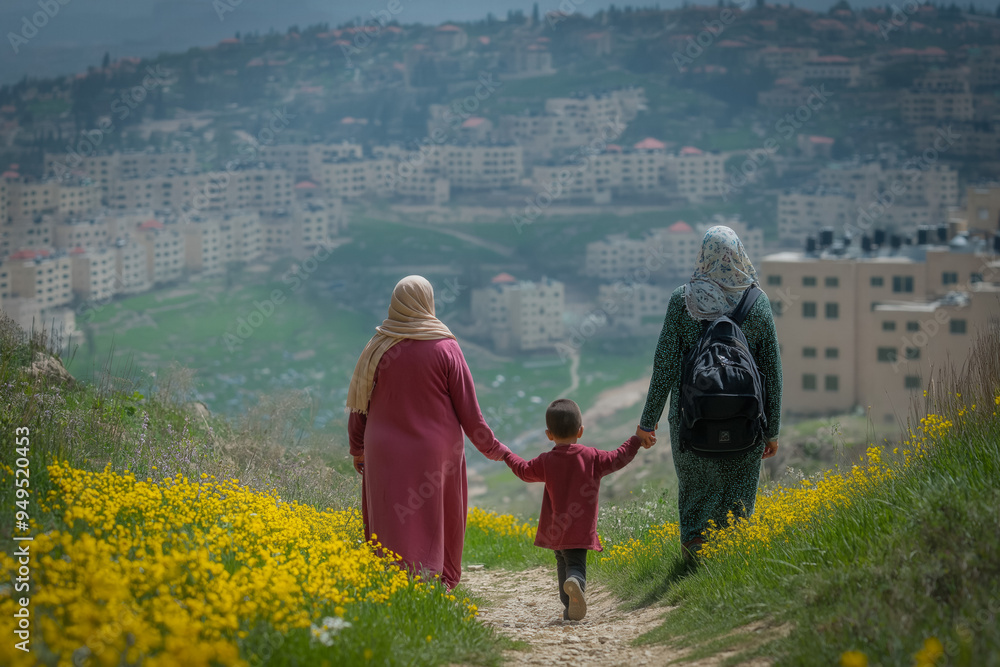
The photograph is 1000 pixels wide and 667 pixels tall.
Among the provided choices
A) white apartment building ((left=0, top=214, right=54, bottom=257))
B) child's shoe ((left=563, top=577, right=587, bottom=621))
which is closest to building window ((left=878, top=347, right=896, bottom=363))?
child's shoe ((left=563, top=577, right=587, bottom=621))

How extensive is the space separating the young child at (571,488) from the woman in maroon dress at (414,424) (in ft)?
0.79

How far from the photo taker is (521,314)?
62.7 metres

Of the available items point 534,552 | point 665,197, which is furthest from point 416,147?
point 534,552

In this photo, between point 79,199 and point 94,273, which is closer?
point 94,273

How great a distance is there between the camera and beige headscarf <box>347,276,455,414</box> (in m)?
3.20

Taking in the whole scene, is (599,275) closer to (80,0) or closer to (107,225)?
(107,225)

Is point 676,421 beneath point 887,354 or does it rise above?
above

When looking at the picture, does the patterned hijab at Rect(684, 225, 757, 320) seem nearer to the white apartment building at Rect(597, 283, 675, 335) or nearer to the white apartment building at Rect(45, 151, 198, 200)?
the white apartment building at Rect(597, 283, 675, 335)

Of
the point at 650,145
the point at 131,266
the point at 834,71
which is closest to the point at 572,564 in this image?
the point at 131,266

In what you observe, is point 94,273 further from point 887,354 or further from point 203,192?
point 887,354

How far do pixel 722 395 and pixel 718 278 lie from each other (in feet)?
1.63

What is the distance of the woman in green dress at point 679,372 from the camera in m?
3.20

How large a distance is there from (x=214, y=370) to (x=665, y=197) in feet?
138

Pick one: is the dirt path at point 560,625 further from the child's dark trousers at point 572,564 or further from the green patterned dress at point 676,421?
the green patterned dress at point 676,421
